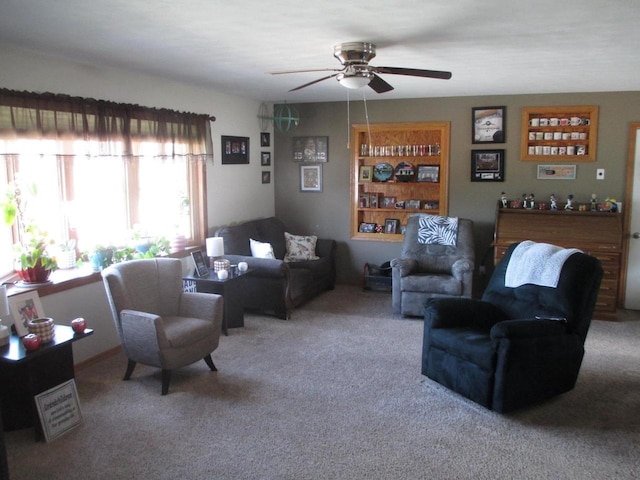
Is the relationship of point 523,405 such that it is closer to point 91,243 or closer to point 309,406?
point 309,406

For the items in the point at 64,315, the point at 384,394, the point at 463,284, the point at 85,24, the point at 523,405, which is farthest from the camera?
the point at 463,284

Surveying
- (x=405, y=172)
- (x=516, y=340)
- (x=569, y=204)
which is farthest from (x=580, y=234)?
(x=516, y=340)

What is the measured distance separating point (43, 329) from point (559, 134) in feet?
17.4

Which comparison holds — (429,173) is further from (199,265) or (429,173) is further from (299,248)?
(199,265)

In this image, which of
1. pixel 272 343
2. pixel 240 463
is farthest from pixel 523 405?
pixel 272 343

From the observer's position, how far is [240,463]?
283cm

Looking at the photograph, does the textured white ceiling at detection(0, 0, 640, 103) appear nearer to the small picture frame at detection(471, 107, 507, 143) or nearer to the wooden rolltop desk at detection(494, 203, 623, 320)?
the small picture frame at detection(471, 107, 507, 143)

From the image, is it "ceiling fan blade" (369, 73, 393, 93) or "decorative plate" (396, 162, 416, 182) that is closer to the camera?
"ceiling fan blade" (369, 73, 393, 93)

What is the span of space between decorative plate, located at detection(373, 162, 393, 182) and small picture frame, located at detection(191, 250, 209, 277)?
261 centimetres

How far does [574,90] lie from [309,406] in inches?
171

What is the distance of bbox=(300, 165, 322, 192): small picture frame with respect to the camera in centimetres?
685

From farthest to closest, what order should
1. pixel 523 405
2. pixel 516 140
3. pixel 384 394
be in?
pixel 516 140
pixel 384 394
pixel 523 405

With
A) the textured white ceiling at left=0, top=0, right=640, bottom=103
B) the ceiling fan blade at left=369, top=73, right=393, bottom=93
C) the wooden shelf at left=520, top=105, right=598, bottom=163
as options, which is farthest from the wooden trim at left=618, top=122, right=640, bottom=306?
the ceiling fan blade at left=369, top=73, right=393, bottom=93

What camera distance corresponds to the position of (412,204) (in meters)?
6.58
